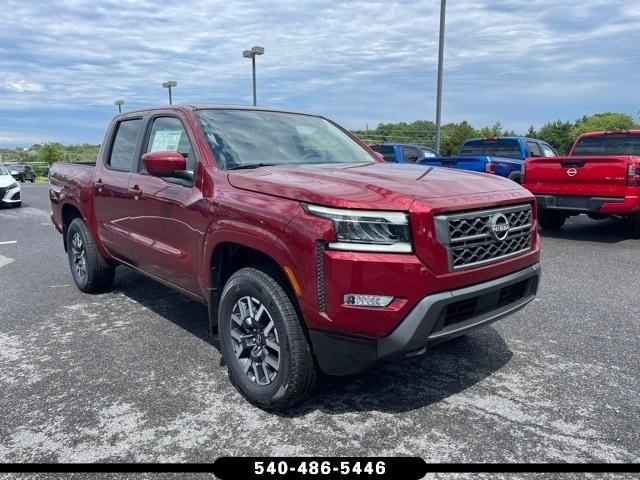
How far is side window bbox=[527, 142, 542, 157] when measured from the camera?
12.7m

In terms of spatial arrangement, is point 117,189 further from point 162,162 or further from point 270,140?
point 270,140

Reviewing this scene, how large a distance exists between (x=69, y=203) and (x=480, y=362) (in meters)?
4.42

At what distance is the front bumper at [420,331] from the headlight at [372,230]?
12.6 inches

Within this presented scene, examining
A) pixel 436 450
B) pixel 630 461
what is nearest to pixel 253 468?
pixel 436 450

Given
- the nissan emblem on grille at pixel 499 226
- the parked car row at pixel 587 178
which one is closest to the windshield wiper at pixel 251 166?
the nissan emblem on grille at pixel 499 226

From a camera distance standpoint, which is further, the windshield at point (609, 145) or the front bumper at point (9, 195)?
the front bumper at point (9, 195)

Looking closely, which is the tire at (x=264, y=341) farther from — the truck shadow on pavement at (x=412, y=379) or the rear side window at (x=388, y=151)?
the rear side window at (x=388, y=151)

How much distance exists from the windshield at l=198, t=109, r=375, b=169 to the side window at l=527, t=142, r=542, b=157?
9.46 meters

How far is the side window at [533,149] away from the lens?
12712 mm

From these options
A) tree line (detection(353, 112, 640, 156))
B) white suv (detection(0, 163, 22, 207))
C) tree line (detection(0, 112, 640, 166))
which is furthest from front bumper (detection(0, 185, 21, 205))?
tree line (detection(353, 112, 640, 156))

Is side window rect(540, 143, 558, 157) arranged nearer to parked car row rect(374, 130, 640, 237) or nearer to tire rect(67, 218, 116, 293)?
parked car row rect(374, 130, 640, 237)

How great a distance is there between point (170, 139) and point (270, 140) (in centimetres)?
81

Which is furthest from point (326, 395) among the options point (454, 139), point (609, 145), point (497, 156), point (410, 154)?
point (454, 139)

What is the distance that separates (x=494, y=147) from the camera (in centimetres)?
1285
